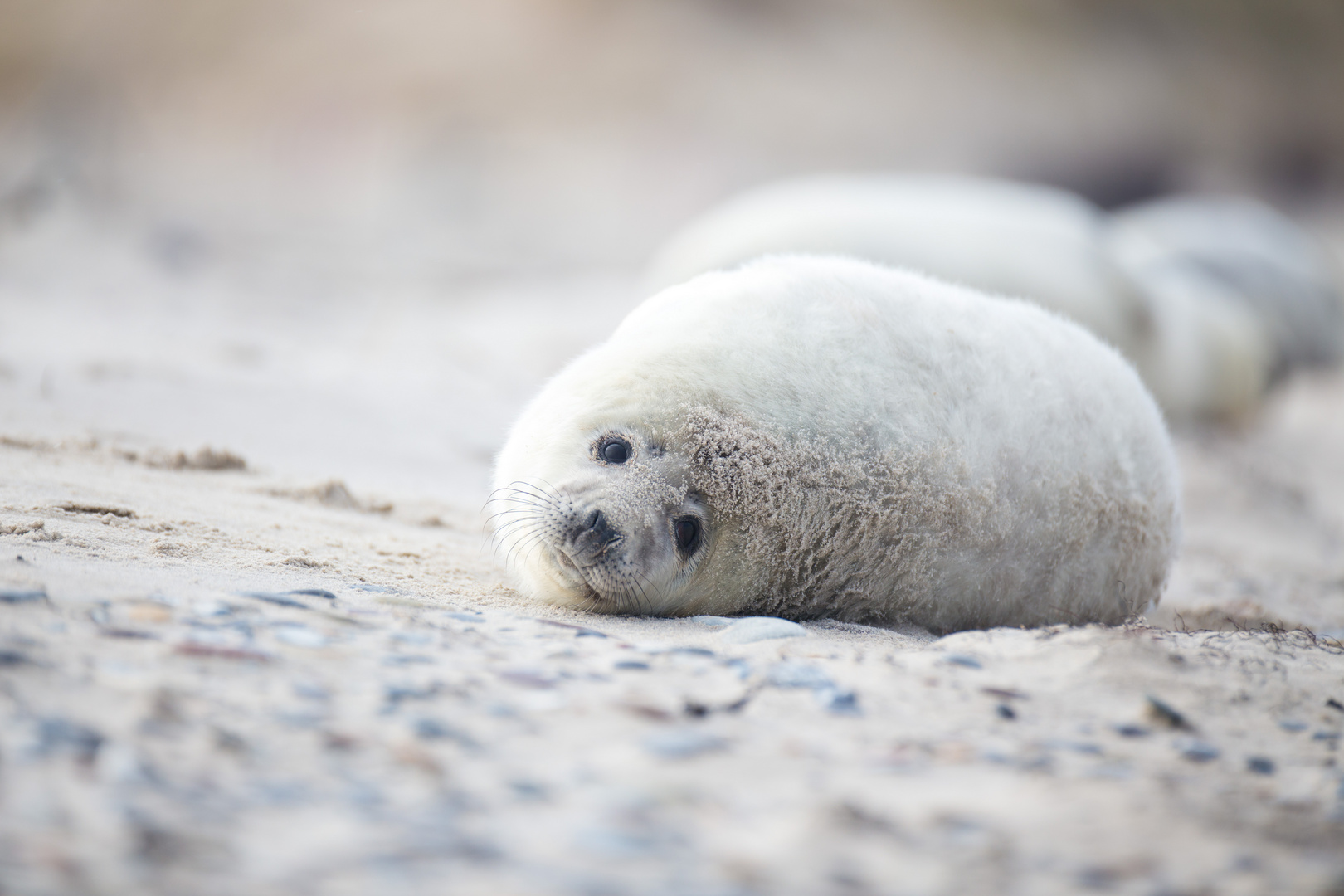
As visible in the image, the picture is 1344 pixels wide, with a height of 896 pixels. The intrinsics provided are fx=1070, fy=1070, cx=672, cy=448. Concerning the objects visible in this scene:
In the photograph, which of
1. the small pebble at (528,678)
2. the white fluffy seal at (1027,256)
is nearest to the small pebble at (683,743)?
the small pebble at (528,678)

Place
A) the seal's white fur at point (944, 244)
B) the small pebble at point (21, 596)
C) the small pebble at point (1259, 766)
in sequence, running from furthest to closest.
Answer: the seal's white fur at point (944, 244), the small pebble at point (21, 596), the small pebble at point (1259, 766)

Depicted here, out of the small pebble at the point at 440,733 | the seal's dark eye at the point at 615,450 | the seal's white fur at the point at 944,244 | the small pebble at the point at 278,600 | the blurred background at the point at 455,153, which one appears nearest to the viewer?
the small pebble at the point at 440,733

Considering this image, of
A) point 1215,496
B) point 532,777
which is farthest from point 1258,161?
point 532,777

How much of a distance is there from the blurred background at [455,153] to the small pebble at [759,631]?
5.44ft

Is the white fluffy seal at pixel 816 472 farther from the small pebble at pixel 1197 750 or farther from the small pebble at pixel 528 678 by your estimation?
the small pebble at pixel 1197 750

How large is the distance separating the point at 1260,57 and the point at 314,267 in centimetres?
1545

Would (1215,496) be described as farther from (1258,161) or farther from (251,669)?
(1258,161)

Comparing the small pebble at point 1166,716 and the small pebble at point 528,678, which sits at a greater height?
the small pebble at point 1166,716

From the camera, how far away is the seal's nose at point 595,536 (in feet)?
7.24

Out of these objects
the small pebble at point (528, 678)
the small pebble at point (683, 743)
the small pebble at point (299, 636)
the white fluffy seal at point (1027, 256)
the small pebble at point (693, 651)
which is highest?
the white fluffy seal at point (1027, 256)

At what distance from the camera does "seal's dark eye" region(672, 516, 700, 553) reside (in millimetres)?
2270

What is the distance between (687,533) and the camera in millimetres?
2283

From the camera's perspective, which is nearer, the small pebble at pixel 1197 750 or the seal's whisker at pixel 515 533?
the small pebble at pixel 1197 750

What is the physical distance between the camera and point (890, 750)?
1.40 metres
